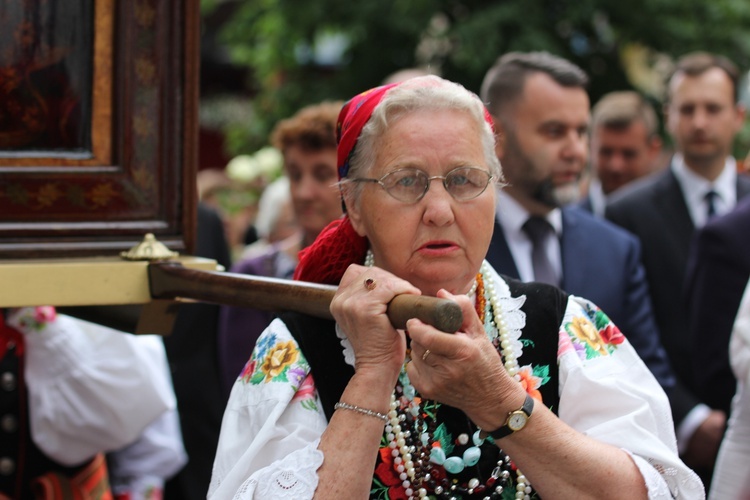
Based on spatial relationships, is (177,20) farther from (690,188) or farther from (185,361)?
(690,188)

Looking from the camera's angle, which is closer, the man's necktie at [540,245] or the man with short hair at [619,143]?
the man's necktie at [540,245]

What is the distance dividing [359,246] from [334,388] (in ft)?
1.21

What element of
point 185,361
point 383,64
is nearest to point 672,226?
point 185,361

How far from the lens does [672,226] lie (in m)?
5.79

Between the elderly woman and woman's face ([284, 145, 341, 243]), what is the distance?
81.9 inches

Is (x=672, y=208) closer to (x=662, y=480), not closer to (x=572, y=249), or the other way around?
(x=572, y=249)

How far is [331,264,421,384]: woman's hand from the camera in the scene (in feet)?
7.53

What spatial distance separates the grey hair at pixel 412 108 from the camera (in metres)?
2.58

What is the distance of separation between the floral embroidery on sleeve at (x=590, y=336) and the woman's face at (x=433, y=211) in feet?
0.93

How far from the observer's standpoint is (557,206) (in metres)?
4.46

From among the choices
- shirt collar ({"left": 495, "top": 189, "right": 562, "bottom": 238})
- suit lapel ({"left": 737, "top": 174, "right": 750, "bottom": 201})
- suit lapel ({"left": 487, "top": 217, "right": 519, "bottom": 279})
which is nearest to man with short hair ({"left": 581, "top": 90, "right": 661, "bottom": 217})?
suit lapel ({"left": 737, "top": 174, "right": 750, "bottom": 201})

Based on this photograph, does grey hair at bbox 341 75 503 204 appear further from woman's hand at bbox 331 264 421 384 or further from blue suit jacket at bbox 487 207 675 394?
blue suit jacket at bbox 487 207 675 394

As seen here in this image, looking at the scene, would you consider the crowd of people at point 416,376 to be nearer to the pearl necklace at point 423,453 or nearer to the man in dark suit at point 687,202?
the pearl necklace at point 423,453

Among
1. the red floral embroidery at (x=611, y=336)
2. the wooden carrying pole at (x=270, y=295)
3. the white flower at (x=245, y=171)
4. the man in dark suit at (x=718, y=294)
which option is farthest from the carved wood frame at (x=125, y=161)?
the white flower at (x=245, y=171)
